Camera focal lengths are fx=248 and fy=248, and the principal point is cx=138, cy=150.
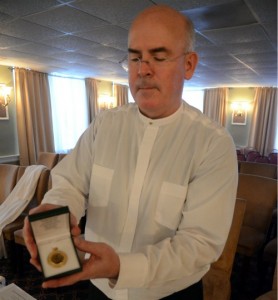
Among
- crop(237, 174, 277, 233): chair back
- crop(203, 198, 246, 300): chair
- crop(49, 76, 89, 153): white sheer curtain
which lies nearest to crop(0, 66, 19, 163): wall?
crop(49, 76, 89, 153): white sheer curtain

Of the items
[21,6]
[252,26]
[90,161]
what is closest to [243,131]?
[252,26]

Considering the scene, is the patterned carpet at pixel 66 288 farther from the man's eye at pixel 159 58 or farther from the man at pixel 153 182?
the man's eye at pixel 159 58

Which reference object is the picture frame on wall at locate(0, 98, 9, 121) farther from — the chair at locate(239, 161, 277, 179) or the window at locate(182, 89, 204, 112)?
the window at locate(182, 89, 204, 112)

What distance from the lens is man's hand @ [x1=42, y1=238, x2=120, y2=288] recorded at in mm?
567

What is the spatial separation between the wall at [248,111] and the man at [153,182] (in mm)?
7966

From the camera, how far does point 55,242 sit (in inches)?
24.6

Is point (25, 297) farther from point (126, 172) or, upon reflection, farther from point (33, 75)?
point (33, 75)

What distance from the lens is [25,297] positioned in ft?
3.99

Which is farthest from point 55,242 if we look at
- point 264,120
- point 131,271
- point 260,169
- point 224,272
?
point 264,120

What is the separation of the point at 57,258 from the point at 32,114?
5.43 m

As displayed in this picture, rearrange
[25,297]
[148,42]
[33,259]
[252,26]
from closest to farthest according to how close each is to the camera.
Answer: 1. [33,259]
2. [148,42]
3. [25,297]
4. [252,26]

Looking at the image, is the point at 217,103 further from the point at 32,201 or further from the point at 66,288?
the point at 66,288

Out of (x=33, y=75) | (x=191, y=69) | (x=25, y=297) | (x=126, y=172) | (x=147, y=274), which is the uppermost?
(x=33, y=75)

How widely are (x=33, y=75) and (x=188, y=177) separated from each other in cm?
555
